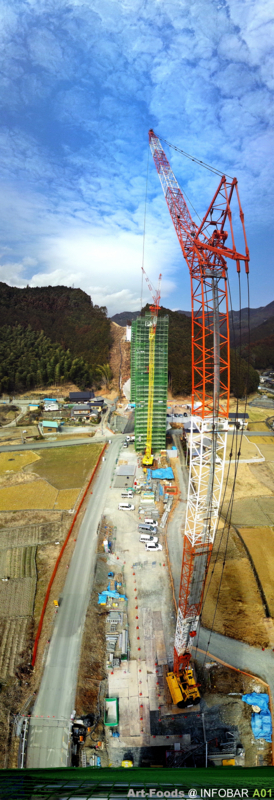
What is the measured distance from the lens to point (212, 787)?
617 cm

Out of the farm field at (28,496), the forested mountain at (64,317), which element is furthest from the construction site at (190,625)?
the forested mountain at (64,317)

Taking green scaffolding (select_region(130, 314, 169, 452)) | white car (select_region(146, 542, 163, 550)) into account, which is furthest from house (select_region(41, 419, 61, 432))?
white car (select_region(146, 542, 163, 550))

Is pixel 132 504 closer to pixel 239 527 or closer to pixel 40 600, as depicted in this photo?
pixel 239 527

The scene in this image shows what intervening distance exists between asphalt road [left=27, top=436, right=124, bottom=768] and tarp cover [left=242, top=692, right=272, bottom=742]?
832 cm

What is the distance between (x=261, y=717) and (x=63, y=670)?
981 cm

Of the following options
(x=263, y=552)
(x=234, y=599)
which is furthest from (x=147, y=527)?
(x=263, y=552)

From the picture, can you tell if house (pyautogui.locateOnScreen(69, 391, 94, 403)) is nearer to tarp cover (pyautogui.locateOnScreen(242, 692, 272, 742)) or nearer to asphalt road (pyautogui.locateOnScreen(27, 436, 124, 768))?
asphalt road (pyautogui.locateOnScreen(27, 436, 124, 768))

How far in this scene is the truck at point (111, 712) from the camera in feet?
51.7

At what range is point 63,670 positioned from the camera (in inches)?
714

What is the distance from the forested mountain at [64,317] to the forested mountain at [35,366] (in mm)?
6916

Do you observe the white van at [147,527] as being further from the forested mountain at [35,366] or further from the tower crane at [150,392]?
the forested mountain at [35,366]

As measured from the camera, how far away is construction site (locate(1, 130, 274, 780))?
1484 centimetres

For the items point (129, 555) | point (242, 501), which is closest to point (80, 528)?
point (129, 555)

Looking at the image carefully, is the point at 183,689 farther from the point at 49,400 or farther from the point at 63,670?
the point at 49,400
